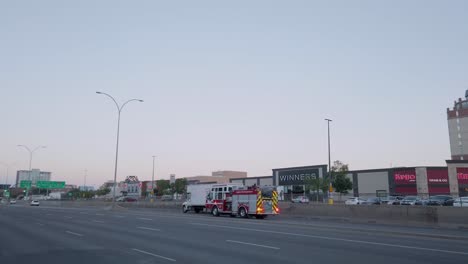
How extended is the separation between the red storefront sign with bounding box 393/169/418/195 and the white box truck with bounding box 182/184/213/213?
42299mm

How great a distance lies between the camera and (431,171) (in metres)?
73.2

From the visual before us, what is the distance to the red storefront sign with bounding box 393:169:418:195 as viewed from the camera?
73188 millimetres

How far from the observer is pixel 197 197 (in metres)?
45.0

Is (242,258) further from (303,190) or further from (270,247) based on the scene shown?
(303,190)

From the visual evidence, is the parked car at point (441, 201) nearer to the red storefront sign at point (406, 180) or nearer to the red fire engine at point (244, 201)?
the red storefront sign at point (406, 180)

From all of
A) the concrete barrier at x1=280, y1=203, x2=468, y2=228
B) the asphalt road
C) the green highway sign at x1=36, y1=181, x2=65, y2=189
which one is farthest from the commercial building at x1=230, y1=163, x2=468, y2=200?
the green highway sign at x1=36, y1=181, x2=65, y2=189

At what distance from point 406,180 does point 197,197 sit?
145 feet

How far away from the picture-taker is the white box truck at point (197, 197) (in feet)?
143

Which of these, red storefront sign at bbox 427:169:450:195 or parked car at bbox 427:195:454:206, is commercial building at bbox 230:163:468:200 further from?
parked car at bbox 427:195:454:206

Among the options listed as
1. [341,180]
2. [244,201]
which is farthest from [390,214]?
[341,180]

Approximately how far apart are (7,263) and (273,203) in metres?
26.8

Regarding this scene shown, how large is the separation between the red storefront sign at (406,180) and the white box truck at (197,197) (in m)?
42.3

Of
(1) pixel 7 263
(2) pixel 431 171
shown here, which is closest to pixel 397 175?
(2) pixel 431 171

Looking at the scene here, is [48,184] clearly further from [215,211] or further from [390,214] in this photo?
[390,214]
